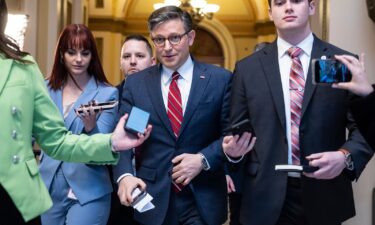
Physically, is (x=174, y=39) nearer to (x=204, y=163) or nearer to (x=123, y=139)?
(x=204, y=163)

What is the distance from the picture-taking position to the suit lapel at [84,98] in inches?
125

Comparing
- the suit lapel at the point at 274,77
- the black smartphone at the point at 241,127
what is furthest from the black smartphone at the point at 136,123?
the suit lapel at the point at 274,77

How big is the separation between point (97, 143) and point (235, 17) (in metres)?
14.9

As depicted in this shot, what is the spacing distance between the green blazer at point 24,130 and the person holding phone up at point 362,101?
112 cm

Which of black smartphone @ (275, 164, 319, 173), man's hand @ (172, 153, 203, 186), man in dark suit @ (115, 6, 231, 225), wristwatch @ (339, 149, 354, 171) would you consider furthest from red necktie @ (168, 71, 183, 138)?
wristwatch @ (339, 149, 354, 171)

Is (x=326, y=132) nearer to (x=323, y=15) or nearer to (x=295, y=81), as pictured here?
(x=295, y=81)

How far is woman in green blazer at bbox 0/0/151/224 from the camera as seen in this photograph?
2.05 metres

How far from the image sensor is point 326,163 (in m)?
2.43

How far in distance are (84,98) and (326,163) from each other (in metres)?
1.44

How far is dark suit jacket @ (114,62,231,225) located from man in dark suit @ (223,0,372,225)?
8.5 inches

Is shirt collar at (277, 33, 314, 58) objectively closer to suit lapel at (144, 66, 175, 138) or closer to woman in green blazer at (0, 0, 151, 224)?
suit lapel at (144, 66, 175, 138)

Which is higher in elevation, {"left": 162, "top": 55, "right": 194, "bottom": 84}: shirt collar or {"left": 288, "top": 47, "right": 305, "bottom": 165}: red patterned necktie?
{"left": 162, "top": 55, "right": 194, "bottom": 84}: shirt collar

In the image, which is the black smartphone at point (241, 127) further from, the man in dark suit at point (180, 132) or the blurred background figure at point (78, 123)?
the blurred background figure at point (78, 123)

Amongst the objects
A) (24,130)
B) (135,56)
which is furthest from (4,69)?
(135,56)
